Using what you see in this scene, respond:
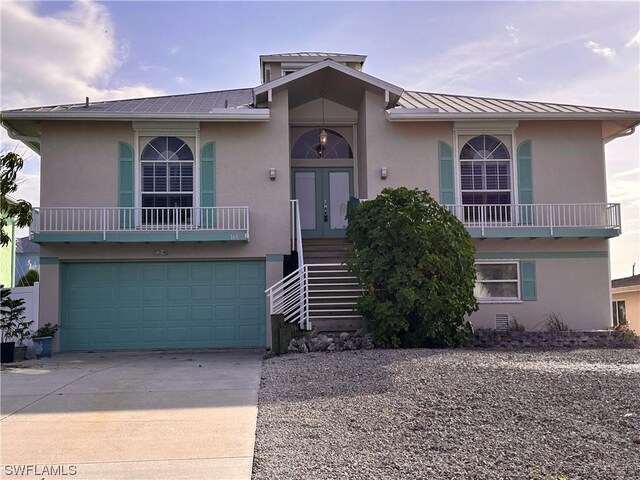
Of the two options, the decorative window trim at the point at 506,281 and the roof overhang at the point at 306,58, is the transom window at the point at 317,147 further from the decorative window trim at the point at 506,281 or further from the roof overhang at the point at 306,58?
the decorative window trim at the point at 506,281

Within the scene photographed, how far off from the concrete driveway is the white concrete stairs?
201cm

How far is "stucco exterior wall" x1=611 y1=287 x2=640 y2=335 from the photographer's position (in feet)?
81.1

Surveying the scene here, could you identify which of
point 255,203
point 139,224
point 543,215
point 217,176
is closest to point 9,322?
point 139,224

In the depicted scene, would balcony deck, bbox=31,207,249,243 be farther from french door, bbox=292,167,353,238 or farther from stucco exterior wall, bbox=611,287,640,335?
stucco exterior wall, bbox=611,287,640,335

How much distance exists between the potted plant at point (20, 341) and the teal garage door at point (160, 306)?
1236 millimetres

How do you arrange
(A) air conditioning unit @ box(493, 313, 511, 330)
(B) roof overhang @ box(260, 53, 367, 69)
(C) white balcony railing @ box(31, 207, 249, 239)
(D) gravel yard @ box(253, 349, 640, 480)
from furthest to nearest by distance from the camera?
(B) roof overhang @ box(260, 53, 367, 69)
(A) air conditioning unit @ box(493, 313, 511, 330)
(C) white balcony railing @ box(31, 207, 249, 239)
(D) gravel yard @ box(253, 349, 640, 480)

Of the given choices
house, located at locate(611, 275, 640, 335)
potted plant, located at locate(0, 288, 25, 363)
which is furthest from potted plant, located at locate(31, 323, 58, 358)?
house, located at locate(611, 275, 640, 335)

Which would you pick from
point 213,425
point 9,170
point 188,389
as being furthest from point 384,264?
point 9,170

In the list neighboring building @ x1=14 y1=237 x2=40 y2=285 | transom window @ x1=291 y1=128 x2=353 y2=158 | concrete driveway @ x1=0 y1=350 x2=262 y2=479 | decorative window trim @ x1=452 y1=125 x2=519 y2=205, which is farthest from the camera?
neighboring building @ x1=14 y1=237 x2=40 y2=285

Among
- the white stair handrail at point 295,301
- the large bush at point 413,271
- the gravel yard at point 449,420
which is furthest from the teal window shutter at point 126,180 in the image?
the gravel yard at point 449,420

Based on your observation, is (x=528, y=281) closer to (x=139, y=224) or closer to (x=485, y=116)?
(x=485, y=116)

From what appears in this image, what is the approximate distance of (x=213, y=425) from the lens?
21.4ft

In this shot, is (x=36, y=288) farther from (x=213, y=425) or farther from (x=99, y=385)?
(x=213, y=425)

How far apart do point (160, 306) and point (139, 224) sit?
1.86 meters
